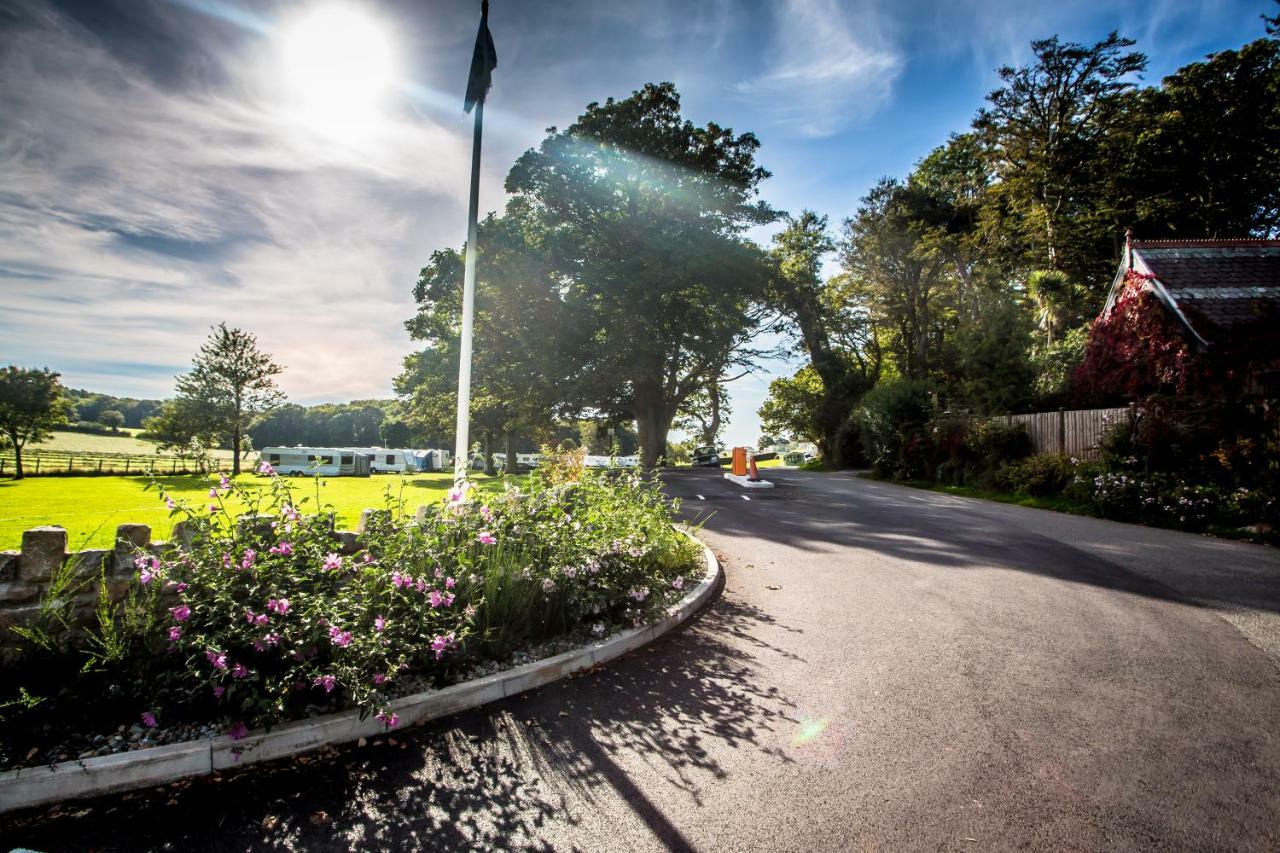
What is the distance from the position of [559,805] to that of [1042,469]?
15497 millimetres

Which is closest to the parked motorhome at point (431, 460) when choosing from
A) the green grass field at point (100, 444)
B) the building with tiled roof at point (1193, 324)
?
the green grass field at point (100, 444)

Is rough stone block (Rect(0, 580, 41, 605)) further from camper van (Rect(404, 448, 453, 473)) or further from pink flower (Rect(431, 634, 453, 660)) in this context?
camper van (Rect(404, 448, 453, 473))

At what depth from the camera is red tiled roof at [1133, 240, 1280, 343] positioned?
1162 cm

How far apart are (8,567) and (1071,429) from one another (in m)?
18.5

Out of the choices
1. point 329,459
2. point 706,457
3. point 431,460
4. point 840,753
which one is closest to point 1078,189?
point 706,457

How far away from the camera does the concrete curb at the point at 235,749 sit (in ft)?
8.55

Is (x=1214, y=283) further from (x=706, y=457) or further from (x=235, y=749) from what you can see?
(x=706, y=457)

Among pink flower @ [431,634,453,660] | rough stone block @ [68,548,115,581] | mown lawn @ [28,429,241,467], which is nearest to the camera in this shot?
rough stone block @ [68,548,115,581]

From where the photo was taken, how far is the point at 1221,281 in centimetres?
1335

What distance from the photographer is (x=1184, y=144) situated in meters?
25.1

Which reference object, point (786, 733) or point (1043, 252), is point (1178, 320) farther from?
point (1043, 252)

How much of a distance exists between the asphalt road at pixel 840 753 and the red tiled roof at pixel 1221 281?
898 centimetres

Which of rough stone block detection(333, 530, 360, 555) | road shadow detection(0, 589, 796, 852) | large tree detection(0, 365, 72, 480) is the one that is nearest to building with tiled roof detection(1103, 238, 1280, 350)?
road shadow detection(0, 589, 796, 852)

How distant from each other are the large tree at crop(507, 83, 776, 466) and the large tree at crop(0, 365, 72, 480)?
98.6ft
